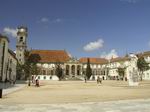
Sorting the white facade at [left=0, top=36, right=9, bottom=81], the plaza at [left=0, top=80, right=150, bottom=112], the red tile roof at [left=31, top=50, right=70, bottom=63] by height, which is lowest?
the plaza at [left=0, top=80, right=150, bottom=112]

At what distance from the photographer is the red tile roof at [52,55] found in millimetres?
140500

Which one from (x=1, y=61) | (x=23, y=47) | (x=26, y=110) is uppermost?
(x=23, y=47)

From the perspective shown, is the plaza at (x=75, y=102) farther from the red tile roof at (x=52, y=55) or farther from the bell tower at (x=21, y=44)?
the red tile roof at (x=52, y=55)

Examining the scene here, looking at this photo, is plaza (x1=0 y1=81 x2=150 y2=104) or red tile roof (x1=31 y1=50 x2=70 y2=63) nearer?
plaza (x1=0 y1=81 x2=150 y2=104)

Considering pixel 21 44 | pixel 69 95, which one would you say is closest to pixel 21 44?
pixel 21 44

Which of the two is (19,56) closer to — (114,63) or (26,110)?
(114,63)

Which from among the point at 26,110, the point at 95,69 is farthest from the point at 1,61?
the point at 95,69

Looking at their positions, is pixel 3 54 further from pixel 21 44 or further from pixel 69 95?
pixel 21 44

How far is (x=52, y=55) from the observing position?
14450 cm

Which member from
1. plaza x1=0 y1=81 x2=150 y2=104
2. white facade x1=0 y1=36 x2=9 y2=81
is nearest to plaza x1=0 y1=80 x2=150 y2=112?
plaza x1=0 y1=81 x2=150 y2=104

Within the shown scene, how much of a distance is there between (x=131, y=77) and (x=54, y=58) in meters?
94.0

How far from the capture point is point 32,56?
137875 mm

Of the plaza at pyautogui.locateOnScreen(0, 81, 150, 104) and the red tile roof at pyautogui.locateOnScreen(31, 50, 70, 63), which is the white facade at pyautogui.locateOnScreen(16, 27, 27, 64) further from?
the plaza at pyautogui.locateOnScreen(0, 81, 150, 104)

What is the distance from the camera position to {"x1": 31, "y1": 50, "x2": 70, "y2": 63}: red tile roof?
140500 millimetres
